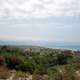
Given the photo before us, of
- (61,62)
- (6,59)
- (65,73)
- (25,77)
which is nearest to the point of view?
(65,73)

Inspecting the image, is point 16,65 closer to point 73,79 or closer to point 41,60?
point 41,60

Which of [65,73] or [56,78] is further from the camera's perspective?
[65,73]

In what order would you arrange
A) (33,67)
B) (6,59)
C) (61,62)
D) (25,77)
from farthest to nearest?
(61,62) → (6,59) → (33,67) → (25,77)

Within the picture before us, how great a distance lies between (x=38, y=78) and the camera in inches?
565

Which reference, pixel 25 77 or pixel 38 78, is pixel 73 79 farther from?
pixel 25 77

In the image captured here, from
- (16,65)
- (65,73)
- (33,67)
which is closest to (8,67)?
(16,65)

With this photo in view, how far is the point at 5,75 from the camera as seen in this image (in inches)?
598

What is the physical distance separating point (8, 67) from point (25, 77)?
4.10 metres

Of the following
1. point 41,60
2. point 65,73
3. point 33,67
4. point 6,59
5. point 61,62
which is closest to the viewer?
point 65,73

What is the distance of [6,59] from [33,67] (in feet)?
8.10

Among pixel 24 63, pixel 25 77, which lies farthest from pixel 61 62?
pixel 25 77

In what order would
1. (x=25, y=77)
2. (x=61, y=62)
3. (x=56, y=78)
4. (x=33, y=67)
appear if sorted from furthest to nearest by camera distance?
(x=61, y=62), (x=33, y=67), (x=25, y=77), (x=56, y=78)

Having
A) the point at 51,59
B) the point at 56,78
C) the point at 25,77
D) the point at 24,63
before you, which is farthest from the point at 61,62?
the point at 56,78

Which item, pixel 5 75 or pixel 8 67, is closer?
pixel 5 75
